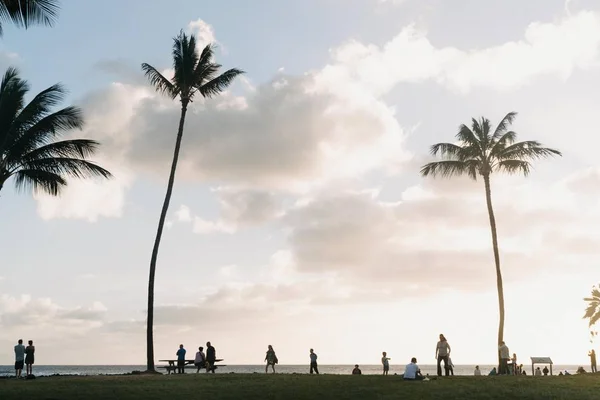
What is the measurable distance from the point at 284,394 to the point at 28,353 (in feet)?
52.7

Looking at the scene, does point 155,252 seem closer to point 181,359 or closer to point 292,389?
point 181,359

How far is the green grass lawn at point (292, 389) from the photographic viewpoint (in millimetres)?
25797

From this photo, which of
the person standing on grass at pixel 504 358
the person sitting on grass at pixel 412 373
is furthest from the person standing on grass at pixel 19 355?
the person standing on grass at pixel 504 358

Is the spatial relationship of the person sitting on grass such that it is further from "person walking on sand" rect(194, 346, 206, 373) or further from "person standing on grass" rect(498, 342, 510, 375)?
"person walking on sand" rect(194, 346, 206, 373)

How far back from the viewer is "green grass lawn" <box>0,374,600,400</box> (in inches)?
1016

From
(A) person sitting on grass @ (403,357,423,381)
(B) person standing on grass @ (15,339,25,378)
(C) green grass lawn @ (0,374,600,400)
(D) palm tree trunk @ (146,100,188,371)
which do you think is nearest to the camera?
(C) green grass lawn @ (0,374,600,400)

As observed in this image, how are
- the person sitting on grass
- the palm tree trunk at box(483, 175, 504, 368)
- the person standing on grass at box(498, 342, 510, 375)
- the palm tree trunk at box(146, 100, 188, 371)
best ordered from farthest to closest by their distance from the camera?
the palm tree trunk at box(483, 175, 504, 368)
the person standing on grass at box(498, 342, 510, 375)
the palm tree trunk at box(146, 100, 188, 371)
the person sitting on grass

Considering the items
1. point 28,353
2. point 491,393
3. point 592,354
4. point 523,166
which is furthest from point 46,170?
point 592,354

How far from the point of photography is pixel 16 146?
35.7m

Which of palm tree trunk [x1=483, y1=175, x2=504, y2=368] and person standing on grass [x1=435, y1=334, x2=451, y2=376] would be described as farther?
palm tree trunk [x1=483, y1=175, x2=504, y2=368]

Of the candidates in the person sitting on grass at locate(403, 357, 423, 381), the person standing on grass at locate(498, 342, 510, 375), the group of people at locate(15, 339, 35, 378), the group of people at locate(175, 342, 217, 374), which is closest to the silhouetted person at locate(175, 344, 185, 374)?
the group of people at locate(175, 342, 217, 374)

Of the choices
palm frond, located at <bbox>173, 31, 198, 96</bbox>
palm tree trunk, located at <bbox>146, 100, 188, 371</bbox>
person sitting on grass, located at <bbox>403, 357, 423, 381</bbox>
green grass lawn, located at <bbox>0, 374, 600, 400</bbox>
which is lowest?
green grass lawn, located at <bbox>0, 374, 600, 400</bbox>

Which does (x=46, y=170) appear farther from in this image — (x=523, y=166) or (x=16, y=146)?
(x=523, y=166)

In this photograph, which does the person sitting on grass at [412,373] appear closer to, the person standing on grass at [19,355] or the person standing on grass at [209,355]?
the person standing on grass at [209,355]
